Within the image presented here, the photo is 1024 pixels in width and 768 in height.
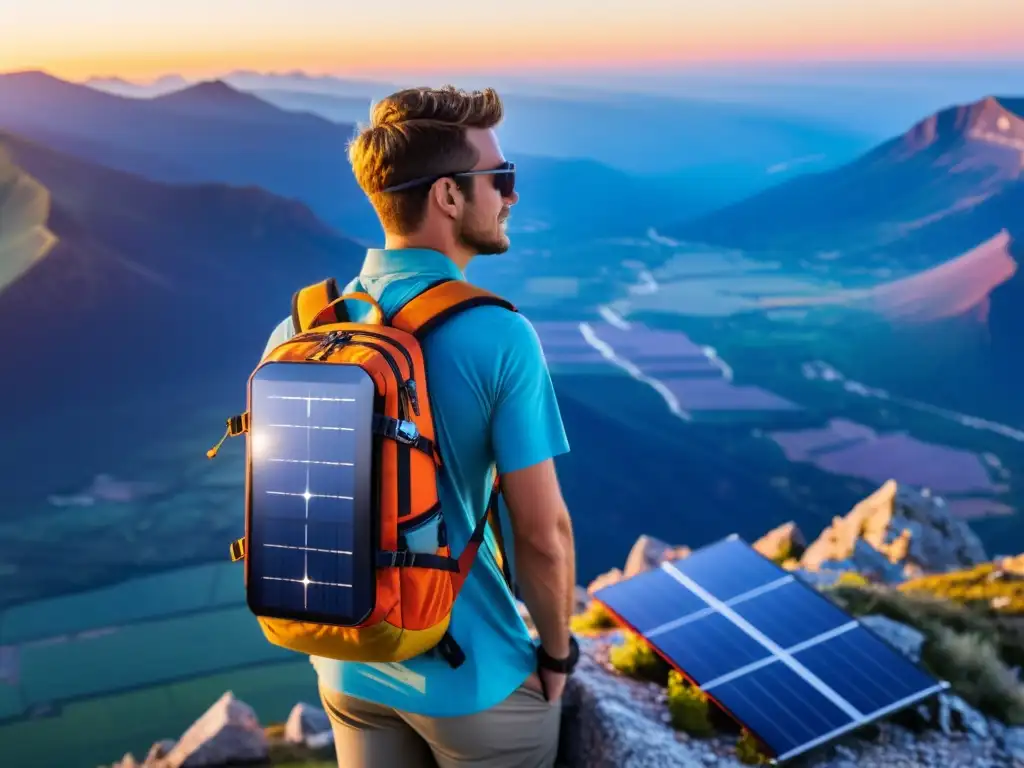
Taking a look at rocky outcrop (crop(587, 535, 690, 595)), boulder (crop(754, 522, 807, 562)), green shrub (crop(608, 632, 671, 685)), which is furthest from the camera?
rocky outcrop (crop(587, 535, 690, 595))

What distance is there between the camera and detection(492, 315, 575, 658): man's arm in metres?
2.04

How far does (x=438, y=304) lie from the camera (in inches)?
82.0

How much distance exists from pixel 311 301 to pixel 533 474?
721 millimetres

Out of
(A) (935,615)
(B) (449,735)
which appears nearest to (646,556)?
(A) (935,615)

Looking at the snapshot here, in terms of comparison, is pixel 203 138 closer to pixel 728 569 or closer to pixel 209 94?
pixel 209 94

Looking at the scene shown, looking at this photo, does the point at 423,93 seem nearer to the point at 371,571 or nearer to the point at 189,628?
the point at 371,571

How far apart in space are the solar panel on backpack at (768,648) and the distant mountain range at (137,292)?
13.0 meters

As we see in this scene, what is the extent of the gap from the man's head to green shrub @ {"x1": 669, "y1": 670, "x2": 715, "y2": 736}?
247 centimetres

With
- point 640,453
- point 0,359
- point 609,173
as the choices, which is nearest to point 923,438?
point 640,453

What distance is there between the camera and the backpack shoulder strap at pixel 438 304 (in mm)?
2061

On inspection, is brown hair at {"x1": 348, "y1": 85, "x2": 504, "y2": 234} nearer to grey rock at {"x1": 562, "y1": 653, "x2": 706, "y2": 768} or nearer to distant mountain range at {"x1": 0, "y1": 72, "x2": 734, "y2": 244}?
grey rock at {"x1": 562, "y1": 653, "x2": 706, "y2": 768}

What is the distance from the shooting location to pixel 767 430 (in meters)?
20.3

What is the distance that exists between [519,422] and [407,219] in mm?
566

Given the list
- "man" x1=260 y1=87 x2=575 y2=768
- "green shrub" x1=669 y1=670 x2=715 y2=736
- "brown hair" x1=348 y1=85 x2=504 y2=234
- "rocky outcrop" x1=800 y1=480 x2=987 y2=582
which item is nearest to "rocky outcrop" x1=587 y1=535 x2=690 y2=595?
"rocky outcrop" x1=800 y1=480 x2=987 y2=582
